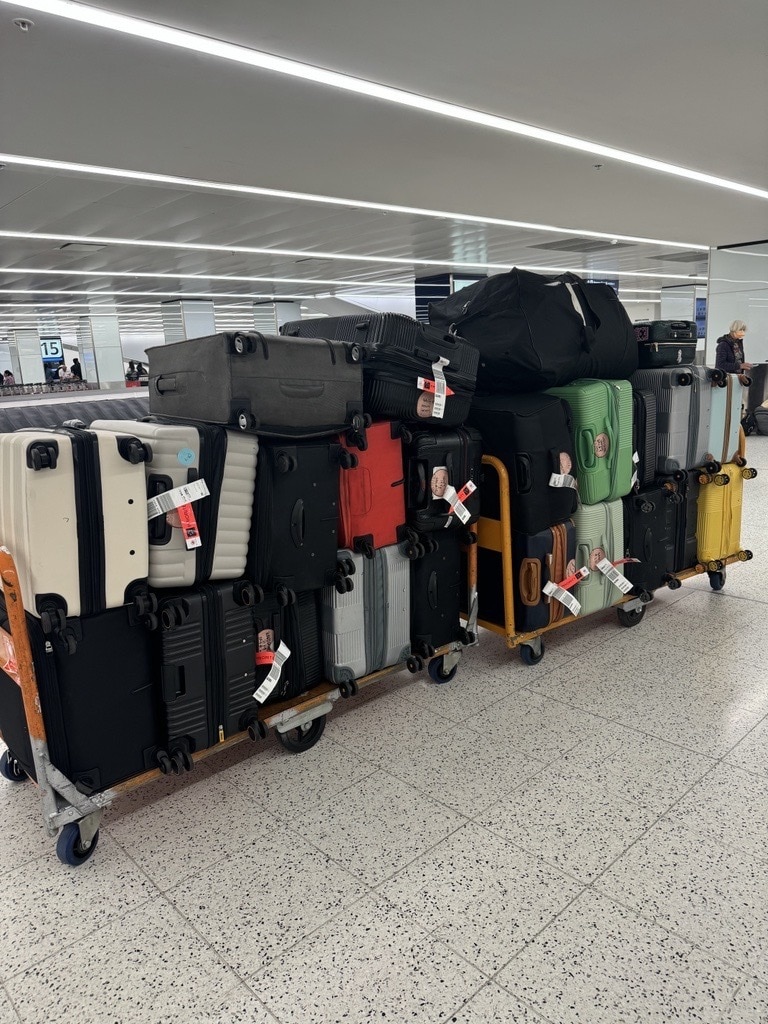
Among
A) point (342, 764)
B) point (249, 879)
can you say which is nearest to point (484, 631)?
point (342, 764)

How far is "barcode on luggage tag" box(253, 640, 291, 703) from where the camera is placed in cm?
236

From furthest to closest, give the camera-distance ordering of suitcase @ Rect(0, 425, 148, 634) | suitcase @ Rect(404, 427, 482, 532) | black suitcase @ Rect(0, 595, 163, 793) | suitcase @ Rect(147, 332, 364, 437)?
suitcase @ Rect(404, 427, 482, 532) < suitcase @ Rect(147, 332, 364, 437) < black suitcase @ Rect(0, 595, 163, 793) < suitcase @ Rect(0, 425, 148, 634)

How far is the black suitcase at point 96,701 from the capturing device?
194 centimetres

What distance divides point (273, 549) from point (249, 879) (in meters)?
1.00

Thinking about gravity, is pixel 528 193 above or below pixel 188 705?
above

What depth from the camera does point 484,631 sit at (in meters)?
3.74

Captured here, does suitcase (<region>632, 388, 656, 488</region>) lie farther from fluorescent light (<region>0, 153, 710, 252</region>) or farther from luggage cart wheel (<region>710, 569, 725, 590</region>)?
fluorescent light (<region>0, 153, 710, 252</region>)

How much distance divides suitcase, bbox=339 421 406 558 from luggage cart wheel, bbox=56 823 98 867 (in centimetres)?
127

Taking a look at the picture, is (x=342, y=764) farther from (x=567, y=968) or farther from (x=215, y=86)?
(x=215, y=86)

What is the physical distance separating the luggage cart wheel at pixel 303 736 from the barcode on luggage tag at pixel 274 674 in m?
0.24

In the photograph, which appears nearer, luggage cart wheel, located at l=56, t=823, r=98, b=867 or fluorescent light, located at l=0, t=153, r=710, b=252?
luggage cart wheel, located at l=56, t=823, r=98, b=867

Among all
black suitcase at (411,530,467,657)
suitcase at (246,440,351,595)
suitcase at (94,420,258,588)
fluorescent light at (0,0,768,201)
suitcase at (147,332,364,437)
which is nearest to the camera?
suitcase at (94,420,258,588)

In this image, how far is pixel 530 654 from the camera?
3236mm

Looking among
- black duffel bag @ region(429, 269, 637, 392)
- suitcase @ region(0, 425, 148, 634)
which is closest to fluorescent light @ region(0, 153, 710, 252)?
black duffel bag @ region(429, 269, 637, 392)
